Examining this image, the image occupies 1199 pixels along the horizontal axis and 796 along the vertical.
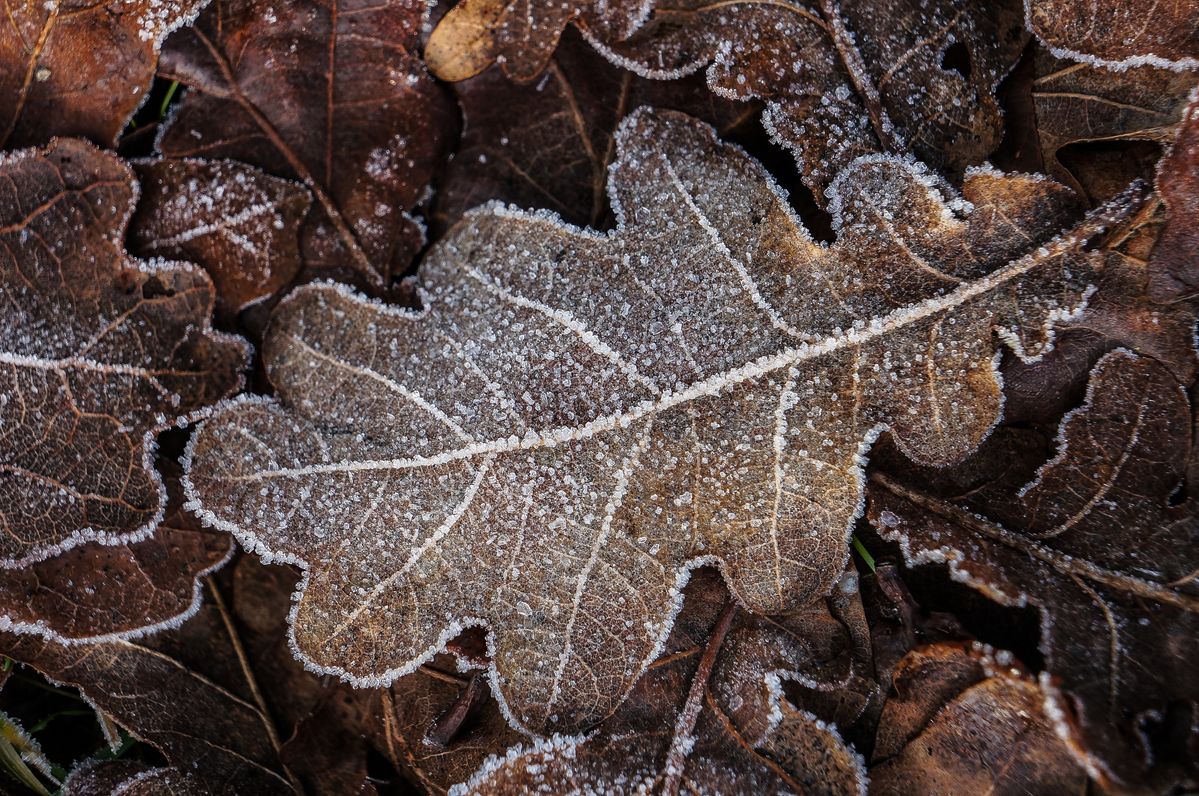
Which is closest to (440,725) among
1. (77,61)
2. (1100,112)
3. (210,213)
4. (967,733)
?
(967,733)

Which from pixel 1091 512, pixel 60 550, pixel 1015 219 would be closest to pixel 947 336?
pixel 1015 219

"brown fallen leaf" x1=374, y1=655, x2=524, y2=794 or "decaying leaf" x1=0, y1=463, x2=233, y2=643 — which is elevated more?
"decaying leaf" x1=0, y1=463, x2=233, y2=643

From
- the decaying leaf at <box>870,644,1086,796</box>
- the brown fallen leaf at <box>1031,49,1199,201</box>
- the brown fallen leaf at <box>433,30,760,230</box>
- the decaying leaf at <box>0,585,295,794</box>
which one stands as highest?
the brown fallen leaf at <box>433,30,760,230</box>

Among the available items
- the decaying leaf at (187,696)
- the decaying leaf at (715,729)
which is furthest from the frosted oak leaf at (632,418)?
the decaying leaf at (187,696)

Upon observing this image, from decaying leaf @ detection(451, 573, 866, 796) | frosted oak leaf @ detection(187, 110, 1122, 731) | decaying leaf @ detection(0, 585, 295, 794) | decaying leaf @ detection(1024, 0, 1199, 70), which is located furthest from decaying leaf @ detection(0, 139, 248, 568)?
decaying leaf @ detection(1024, 0, 1199, 70)

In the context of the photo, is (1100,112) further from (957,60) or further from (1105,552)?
(1105,552)

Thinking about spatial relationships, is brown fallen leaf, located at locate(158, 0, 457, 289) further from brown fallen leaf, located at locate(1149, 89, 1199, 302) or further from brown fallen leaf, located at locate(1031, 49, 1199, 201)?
brown fallen leaf, located at locate(1149, 89, 1199, 302)
